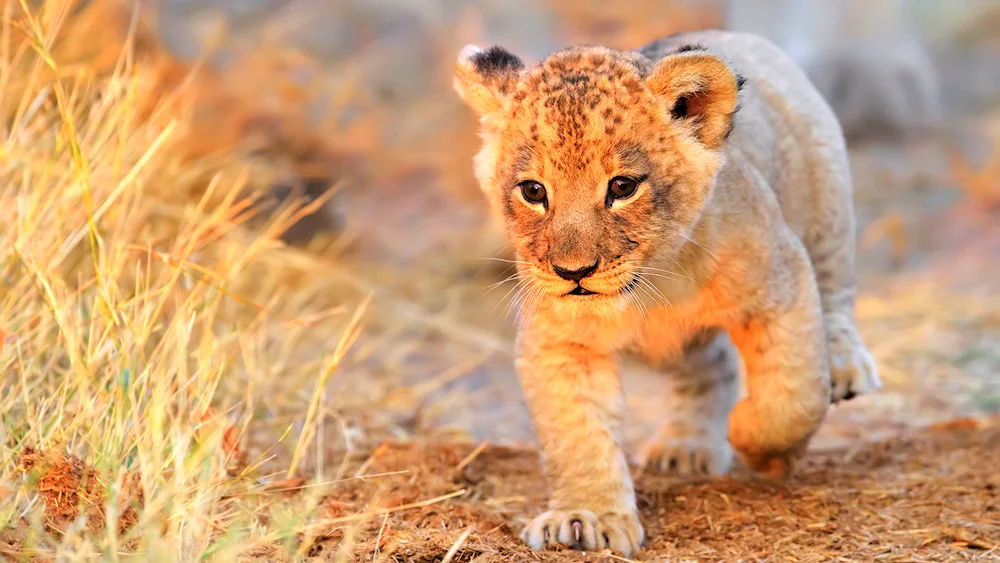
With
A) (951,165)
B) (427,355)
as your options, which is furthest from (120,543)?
(951,165)

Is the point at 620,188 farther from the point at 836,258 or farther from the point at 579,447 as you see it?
the point at 836,258

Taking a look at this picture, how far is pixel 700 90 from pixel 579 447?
1138mm

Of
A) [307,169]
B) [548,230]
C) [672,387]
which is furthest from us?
[307,169]

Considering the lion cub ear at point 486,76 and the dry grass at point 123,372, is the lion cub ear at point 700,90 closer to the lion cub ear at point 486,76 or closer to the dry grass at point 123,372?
the lion cub ear at point 486,76

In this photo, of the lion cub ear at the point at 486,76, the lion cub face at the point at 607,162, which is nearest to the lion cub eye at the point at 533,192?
the lion cub face at the point at 607,162

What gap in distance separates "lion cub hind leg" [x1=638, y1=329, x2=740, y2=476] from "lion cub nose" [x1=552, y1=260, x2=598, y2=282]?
1177mm

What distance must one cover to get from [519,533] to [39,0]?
16.5 ft

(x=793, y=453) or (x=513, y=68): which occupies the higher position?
(x=513, y=68)

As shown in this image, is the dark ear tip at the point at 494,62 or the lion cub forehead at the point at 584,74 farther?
the dark ear tip at the point at 494,62

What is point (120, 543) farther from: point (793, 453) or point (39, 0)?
→ point (39, 0)

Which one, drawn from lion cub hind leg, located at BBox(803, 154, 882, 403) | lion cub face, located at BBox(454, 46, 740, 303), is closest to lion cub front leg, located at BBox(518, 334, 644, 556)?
lion cub face, located at BBox(454, 46, 740, 303)

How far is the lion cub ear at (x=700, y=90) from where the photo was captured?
129 inches

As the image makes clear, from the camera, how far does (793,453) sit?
384 cm

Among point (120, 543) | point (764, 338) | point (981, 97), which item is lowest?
point (120, 543)
